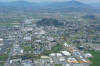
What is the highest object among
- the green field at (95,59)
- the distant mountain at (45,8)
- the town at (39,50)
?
the distant mountain at (45,8)

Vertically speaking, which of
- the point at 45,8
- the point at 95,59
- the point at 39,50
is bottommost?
the point at 95,59

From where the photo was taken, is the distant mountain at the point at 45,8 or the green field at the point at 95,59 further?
the distant mountain at the point at 45,8

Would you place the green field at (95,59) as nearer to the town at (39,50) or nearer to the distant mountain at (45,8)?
the town at (39,50)

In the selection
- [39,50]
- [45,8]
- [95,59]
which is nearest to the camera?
[95,59]

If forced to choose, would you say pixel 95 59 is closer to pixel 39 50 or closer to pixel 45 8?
pixel 39 50

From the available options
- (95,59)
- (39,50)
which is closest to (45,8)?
(39,50)

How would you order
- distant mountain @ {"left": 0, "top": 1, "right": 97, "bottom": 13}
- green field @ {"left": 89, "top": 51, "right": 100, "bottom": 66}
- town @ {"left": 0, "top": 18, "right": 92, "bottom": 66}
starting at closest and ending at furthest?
town @ {"left": 0, "top": 18, "right": 92, "bottom": 66} → green field @ {"left": 89, "top": 51, "right": 100, "bottom": 66} → distant mountain @ {"left": 0, "top": 1, "right": 97, "bottom": 13}

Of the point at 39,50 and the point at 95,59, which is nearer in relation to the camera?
the point at 95,59

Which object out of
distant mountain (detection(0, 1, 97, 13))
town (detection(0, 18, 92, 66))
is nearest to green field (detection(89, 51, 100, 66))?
town (detection(0, 18, 92, 66))

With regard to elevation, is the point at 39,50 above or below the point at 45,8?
below

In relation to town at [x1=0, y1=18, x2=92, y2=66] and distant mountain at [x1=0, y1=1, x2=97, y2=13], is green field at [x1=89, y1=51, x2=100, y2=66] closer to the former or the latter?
town at [x1=0, y1=18, x2=92, y2=66]

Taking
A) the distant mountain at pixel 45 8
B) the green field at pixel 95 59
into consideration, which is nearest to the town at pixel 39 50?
the green field at pixel 95 59
